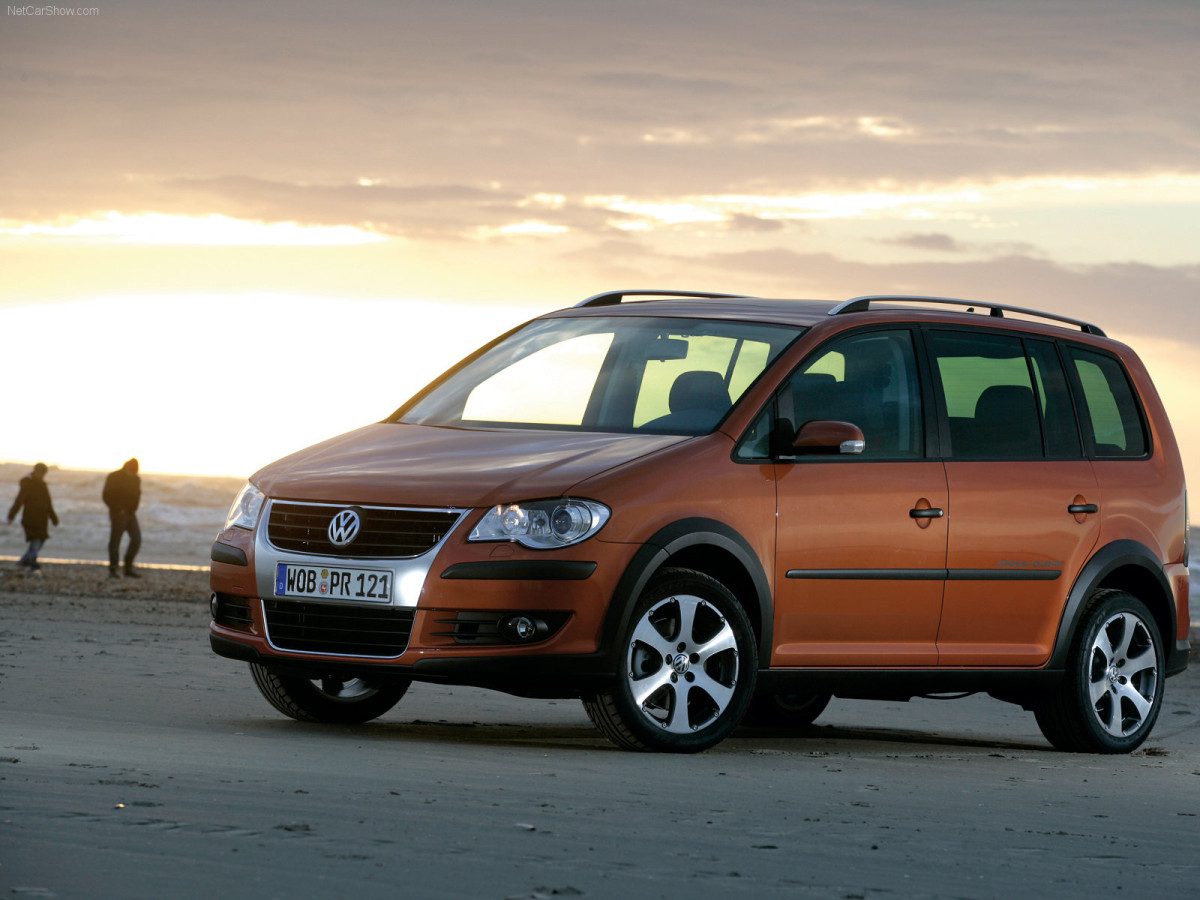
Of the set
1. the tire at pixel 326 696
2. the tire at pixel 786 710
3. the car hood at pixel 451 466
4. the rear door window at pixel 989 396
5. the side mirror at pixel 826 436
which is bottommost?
the tire at pixel 786 710

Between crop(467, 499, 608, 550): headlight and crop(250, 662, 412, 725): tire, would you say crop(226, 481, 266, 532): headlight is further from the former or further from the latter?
crop(467, 499, 608, 550): headlight

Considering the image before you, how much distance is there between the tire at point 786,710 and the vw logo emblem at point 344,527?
3.57 metres

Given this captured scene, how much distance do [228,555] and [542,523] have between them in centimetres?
155

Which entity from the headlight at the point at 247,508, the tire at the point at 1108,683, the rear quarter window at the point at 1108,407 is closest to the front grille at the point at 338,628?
the headlight at the point at 247,508

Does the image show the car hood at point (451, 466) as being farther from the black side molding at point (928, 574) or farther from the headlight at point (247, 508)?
the black side molding at point (928, 574)

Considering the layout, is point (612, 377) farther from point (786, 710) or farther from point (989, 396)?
point (786, 710)

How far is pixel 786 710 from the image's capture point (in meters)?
10.4

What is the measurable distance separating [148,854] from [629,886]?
3.89 ft

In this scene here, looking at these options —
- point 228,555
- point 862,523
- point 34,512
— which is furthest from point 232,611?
point 34,512

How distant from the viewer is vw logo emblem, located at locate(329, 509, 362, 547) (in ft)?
24.4

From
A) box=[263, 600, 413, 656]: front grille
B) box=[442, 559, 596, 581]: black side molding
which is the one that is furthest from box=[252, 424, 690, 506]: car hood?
box=[263, 600, 413, 656]: front grille

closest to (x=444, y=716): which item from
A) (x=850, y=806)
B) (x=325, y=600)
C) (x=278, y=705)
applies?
(x=278, y=705)

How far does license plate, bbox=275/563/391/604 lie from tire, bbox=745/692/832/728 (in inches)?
138

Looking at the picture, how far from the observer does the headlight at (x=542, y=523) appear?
7227 mm
